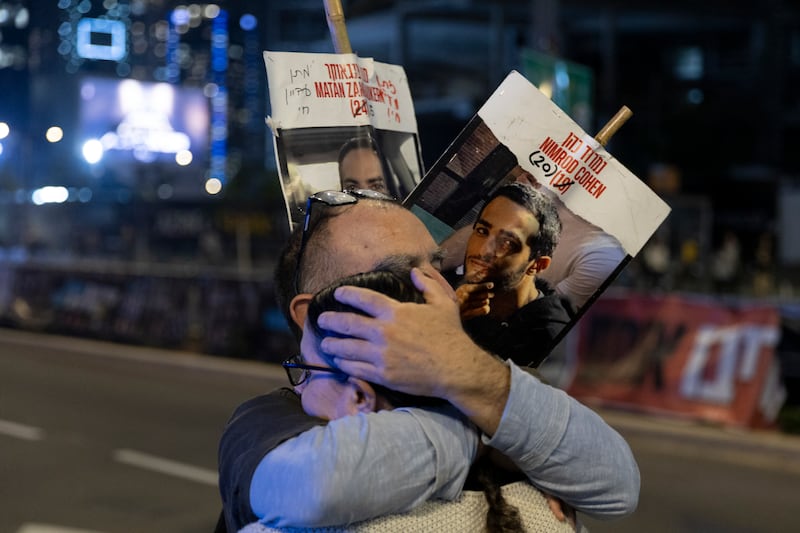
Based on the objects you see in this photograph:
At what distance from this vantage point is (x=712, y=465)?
28.8ft

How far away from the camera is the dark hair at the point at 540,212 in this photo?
1682mm

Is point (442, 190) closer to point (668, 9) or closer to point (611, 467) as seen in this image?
point (611, 467)

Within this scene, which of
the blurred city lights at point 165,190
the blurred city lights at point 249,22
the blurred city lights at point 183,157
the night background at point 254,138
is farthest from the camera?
the blurred city lights at point 165,190

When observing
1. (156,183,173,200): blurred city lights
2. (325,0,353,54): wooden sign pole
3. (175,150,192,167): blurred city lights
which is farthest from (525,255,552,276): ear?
(156,183,173,200): blurred city lights

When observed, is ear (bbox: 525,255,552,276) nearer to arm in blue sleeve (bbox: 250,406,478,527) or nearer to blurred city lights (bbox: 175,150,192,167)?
arm in blue sleeve (bbox: 250,406,478,527)

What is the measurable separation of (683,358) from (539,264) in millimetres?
8522

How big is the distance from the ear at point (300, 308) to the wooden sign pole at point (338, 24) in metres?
0.57

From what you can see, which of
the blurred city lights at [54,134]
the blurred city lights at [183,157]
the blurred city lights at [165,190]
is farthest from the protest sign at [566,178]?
the blurred city lights at [165,190]

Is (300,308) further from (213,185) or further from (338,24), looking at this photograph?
(213,185)

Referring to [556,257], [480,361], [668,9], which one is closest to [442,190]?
[556,257]

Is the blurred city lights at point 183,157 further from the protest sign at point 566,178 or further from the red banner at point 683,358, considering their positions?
the protest sign at point 566,178

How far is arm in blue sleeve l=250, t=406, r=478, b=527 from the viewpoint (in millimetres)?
1280

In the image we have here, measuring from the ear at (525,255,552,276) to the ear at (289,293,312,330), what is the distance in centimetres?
40

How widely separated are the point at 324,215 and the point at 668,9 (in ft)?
126
